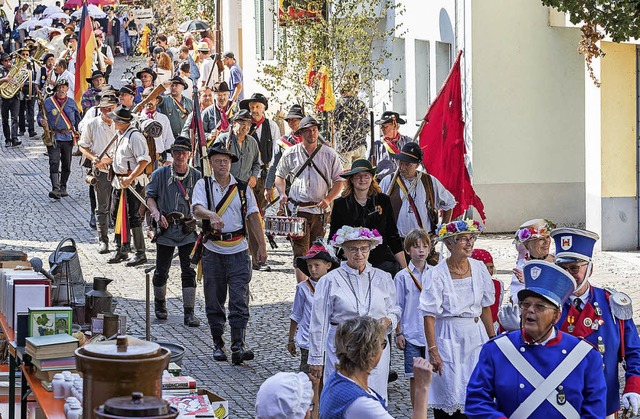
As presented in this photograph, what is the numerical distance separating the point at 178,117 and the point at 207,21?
17.6 metres

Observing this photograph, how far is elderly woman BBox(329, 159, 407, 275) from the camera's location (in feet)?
39.2

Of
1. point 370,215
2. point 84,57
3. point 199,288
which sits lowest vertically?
point 199,288

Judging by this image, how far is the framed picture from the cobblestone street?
115 inches

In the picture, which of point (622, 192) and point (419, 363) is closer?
point (419, 363)

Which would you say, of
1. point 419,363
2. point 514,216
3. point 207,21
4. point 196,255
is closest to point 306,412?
point 419,363

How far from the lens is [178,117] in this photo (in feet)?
71.1

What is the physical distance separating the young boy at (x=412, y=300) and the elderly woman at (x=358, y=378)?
139 inches

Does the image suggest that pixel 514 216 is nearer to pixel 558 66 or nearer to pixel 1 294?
pixel 558 66

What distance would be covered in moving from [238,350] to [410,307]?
2566 millimetres

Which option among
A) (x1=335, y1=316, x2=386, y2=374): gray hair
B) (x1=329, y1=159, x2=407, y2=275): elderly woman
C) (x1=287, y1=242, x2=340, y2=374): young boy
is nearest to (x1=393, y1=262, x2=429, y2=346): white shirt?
(x1=287, y1=242, x2=340, y2=374): young boy

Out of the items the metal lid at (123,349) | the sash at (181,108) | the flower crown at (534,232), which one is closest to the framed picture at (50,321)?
the metal lid at (123,349)

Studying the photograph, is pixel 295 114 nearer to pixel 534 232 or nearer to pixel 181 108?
pixel 181 108

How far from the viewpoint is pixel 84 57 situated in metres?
24.7

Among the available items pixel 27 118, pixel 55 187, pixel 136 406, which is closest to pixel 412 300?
pixel 136 406
